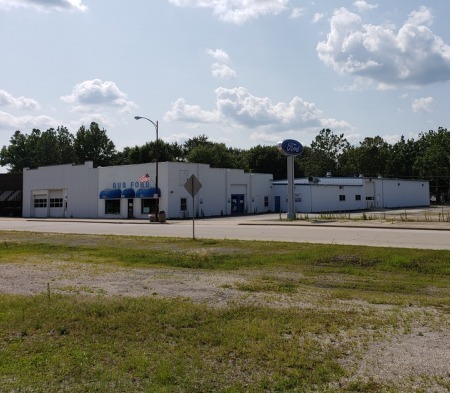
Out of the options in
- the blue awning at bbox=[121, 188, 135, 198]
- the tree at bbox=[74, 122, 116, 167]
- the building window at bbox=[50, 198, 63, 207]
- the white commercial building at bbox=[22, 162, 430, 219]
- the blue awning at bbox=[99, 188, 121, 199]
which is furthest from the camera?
the tree at bbox=[74, 122, 116, 167]

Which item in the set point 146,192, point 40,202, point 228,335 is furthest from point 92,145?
point 228,335

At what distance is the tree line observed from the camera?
9688cm

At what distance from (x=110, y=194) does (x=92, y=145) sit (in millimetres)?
71384

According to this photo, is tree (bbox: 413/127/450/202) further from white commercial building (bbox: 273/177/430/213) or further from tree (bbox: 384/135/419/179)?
white commercial building (bbox: 273/177/430/213)

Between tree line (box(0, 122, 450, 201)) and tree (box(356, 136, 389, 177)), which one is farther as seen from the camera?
tree (box(356, 136, 389, 177))

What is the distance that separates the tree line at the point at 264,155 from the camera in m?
96.9

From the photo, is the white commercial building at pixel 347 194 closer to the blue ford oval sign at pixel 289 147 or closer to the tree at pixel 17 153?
the blue ford oval sign at pixel 289 147

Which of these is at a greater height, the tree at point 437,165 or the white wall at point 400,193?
the tree at point 437,165

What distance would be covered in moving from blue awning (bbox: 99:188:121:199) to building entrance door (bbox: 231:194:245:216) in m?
13.6

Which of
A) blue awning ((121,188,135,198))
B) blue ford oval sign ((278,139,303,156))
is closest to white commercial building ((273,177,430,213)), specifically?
blue ford oval sign ((278,139,303,156))

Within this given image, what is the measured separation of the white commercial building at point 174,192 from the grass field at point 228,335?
4154 centimetres

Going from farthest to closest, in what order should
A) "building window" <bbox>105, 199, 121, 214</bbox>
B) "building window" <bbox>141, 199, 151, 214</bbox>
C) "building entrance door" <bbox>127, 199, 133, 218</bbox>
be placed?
"building window" <bbox>105, 199, 121, 214</bbox> < "building entrance door" <bbox>127, 199, 133, 218</bbox> < "building window" <bbox>141, 199, 151, 214</bbox>

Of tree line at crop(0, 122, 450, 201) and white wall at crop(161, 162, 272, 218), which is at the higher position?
tree line at crop(0, 122, 450, 201)

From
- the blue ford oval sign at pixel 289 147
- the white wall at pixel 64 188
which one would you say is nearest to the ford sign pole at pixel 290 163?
the blue ford oval sign at pixel 289 147
